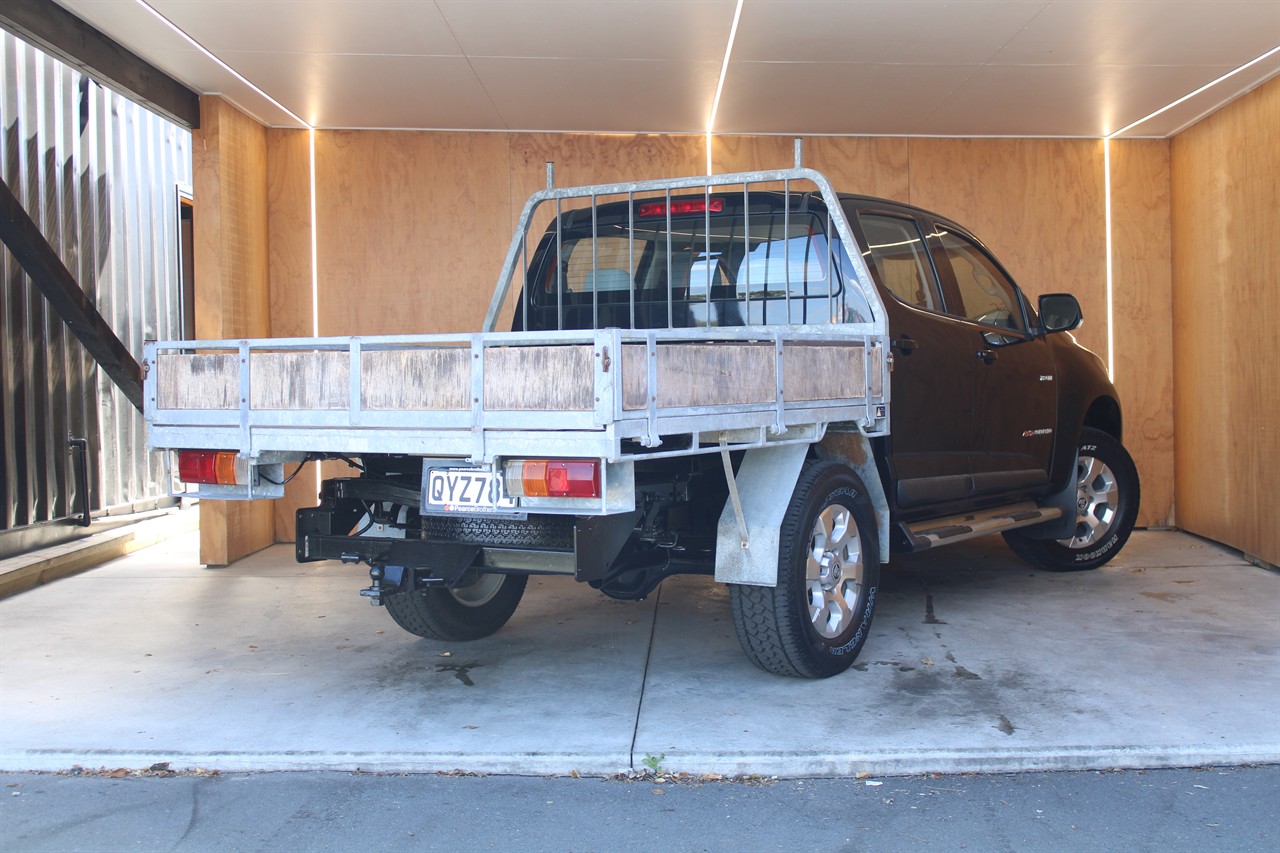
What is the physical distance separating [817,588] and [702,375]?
1.34 meters

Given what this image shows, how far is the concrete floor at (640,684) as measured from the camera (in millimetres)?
3809

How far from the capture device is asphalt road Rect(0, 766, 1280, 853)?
3.18m

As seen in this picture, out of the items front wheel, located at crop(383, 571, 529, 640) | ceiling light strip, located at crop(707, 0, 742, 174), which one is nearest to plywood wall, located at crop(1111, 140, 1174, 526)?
ceiling light strip, located at crop(707, 0, 742, 174)

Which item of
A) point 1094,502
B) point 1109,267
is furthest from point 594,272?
point 1109,267

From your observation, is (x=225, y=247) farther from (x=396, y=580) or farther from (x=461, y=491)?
(x=461, y=491)

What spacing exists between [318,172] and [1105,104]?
555cm

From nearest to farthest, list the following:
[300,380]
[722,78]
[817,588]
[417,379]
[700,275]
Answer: [417,379] < [300,380] < [817,588] < [700,275] < [722,78]

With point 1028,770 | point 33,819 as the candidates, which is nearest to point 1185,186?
point 1028,770

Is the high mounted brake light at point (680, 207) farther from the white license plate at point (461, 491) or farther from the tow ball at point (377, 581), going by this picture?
the tow ball at point (377, 581)

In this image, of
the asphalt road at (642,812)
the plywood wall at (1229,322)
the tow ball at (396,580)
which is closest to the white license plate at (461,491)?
the tow ball at (396,580)

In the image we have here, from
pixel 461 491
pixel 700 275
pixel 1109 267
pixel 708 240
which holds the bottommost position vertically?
pixel 461 491

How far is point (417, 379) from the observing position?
11.7ft

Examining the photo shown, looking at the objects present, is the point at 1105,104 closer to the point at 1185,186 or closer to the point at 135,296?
the point at 1185,186

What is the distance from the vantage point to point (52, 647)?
5.39 m
